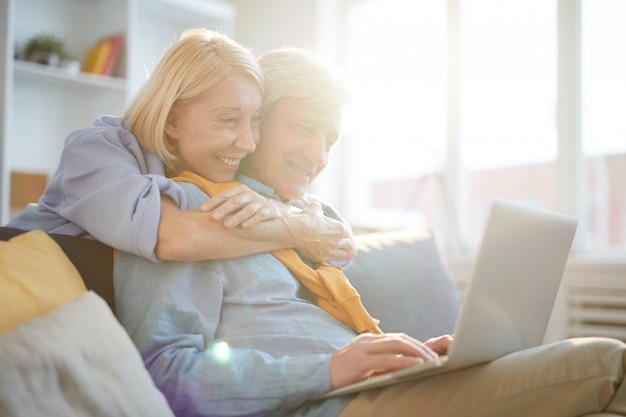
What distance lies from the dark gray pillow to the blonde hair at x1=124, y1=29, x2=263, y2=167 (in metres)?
0.62

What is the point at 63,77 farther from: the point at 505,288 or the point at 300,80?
the point at 505,288

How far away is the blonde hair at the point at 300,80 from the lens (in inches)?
57.4

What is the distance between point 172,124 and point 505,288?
713 millimetres

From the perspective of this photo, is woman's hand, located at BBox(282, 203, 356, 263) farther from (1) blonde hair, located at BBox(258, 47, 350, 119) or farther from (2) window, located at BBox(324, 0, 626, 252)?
(2) window, located at BBox(324, 0, 626, 252)

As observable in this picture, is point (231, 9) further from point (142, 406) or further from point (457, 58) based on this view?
point (142, 406)

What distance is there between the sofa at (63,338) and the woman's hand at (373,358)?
29 cm

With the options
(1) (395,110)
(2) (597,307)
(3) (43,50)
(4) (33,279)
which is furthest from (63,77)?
(2) (597,307)

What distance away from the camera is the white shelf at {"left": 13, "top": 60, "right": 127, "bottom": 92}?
3.41 metres

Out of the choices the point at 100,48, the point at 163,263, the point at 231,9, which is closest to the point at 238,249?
the point at 163,263

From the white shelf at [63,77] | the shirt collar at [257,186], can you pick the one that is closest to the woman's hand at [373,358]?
the shirt collar at [257,186]

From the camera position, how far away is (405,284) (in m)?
1.79

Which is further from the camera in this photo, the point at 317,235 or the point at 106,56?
the point at 106,56

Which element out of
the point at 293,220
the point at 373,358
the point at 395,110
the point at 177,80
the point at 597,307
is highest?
the point at 395,110

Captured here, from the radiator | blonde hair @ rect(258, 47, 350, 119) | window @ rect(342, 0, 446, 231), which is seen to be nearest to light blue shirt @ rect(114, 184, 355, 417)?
blonde hair @ rect(258, 47, 350, 119)
